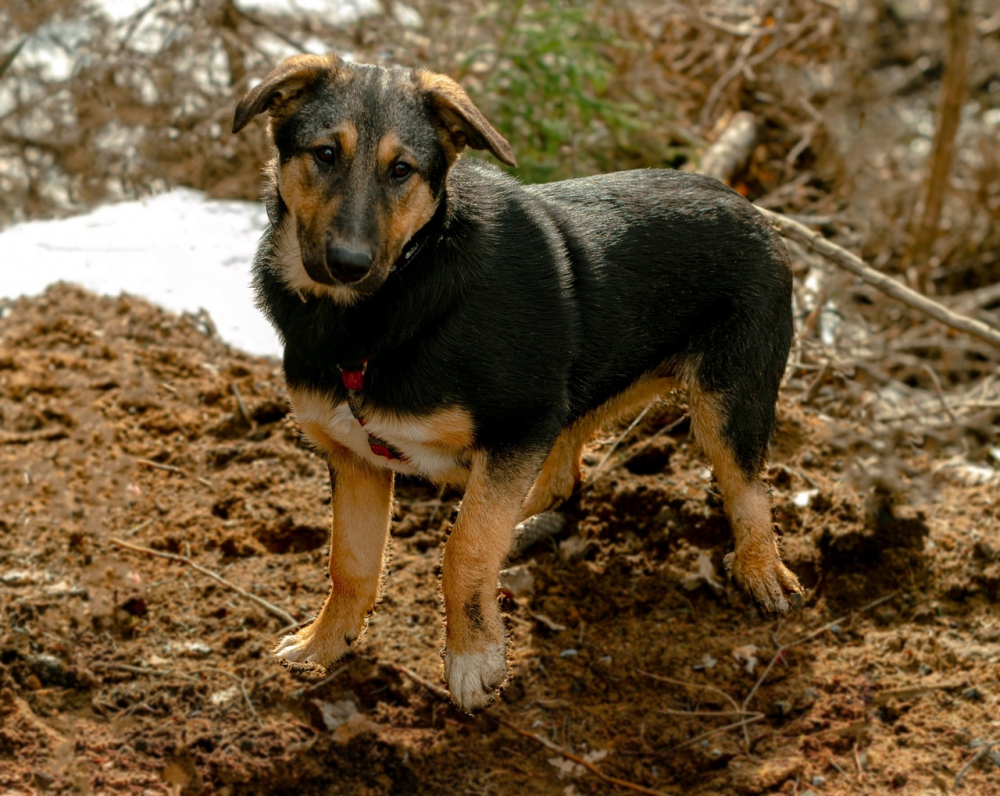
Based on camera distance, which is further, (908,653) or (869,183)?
(869,183)

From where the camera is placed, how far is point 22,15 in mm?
7906

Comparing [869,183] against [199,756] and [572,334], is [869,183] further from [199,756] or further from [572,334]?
[199,756]

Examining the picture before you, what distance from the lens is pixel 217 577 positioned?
4.50 meters

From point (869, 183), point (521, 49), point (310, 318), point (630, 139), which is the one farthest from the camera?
point (869, 183)

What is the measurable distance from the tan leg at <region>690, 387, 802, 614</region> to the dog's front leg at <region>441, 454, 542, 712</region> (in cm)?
98

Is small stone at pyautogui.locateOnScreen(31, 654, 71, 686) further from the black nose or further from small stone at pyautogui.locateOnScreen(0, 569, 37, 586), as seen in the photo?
the black nose

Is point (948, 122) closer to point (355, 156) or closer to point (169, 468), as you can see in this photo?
point (169, 468)

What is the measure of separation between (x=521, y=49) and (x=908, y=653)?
4.52m

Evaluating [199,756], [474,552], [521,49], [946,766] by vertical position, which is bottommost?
[199,756]

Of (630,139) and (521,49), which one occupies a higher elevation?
(521,49)

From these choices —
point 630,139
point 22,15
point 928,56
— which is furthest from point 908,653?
point 928,56

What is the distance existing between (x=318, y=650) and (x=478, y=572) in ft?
2.93

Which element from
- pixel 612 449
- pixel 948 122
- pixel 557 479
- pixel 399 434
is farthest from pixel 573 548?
pixel 948 122

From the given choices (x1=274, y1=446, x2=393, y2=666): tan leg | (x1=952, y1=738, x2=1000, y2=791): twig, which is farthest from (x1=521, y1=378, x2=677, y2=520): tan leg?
(x1=952, y1=738, x2=1000, y2=791): twig
